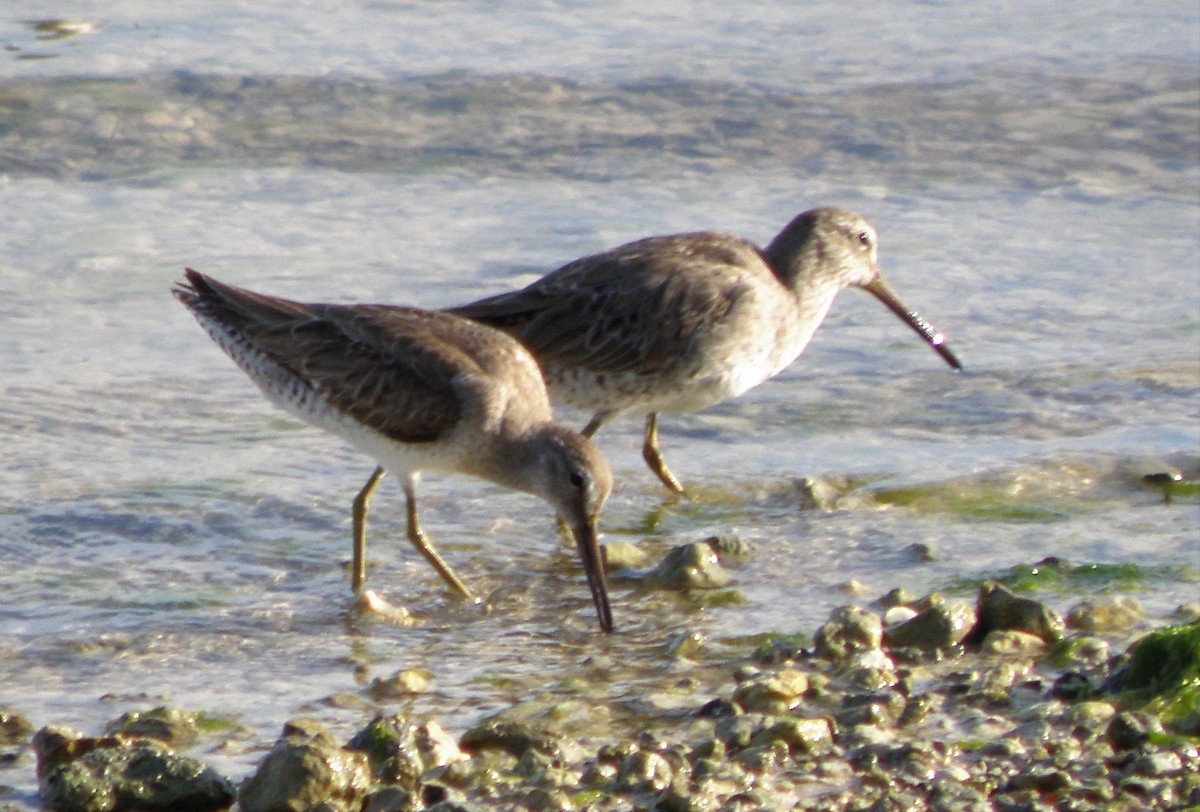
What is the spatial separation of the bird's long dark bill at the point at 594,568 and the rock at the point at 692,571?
0.67 ft

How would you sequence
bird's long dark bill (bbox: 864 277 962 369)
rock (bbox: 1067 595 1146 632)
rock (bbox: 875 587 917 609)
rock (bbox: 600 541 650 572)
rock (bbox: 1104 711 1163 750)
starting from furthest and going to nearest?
bird's long dark bill (bbox: 864 277 962 369), rock (bbox: 600 541 650 572), rock (bbox: 875 587 917 609), rock (bbox: 1067 595 1146 632), rock (bbox: 1104 711 1163 750)

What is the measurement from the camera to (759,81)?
13.0 meters

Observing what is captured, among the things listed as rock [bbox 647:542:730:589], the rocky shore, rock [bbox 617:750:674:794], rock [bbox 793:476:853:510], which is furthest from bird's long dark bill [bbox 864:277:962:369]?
rock [bbox 617:750:674:794]

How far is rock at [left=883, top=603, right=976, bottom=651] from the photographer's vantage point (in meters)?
5.30

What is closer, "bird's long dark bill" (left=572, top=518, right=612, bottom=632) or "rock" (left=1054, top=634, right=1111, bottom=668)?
"rock" (left=1054, top=634, right=1111, bottom=668)

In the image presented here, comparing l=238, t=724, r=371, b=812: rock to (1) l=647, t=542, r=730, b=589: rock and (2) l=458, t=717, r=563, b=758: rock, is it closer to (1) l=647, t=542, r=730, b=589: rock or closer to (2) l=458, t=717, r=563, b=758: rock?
(2) l=458, t=717, r=563, b=758: rock

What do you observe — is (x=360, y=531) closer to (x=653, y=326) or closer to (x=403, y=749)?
(x=653, y=326)

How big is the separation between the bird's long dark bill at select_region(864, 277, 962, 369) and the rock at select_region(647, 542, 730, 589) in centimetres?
254

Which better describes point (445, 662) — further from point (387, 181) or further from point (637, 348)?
point (387, 181)

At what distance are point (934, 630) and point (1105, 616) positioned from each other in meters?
0.59

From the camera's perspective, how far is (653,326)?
735 cm

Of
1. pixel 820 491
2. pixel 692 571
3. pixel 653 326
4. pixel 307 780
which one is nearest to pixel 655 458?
pixel 653 326

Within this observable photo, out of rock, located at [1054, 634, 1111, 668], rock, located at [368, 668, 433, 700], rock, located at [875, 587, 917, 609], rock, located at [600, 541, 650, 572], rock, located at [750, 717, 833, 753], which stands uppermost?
rock, located at [750, 717, 833, 753]

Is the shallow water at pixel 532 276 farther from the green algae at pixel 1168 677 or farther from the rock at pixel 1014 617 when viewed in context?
the green algae at pixel 1168 677
